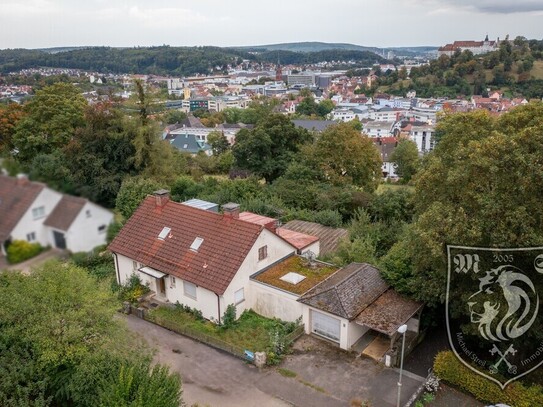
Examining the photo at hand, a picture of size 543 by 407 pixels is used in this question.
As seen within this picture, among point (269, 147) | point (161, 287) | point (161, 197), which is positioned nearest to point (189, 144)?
point (269, 147)

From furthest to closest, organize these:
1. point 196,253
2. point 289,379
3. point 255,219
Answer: point 255,219
point 196,253
point 289,379

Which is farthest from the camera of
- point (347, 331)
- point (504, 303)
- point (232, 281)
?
point (232, 281)

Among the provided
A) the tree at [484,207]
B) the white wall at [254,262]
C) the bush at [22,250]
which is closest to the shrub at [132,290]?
the white wall at [254,262]

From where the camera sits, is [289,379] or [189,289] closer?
[289,379]

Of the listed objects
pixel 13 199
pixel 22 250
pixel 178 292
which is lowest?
pixel 178 292

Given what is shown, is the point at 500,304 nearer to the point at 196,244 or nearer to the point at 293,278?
the point at 293,278

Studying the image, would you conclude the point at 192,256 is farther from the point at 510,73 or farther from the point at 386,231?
the point at 510,73
